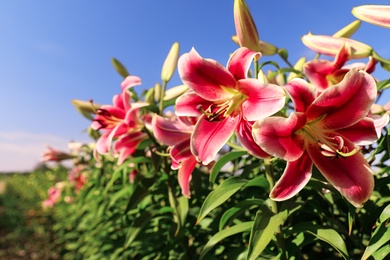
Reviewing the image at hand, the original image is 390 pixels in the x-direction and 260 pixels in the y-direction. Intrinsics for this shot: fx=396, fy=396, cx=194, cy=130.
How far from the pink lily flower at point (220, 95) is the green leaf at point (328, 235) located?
24 cm

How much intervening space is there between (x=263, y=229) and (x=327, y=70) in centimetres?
39

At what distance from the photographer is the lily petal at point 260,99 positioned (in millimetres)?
660

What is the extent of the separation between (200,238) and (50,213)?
17.3 ft

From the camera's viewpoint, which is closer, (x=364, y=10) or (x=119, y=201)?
(x=364, y=10)

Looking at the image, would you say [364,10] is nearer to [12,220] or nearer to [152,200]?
[152,200]

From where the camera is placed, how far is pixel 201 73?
0.74 m

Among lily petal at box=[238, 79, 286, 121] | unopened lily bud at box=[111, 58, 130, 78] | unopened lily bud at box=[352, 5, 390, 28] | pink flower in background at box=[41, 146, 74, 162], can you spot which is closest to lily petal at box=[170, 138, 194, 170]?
lily petal at box=[238, 79, 286, 121]

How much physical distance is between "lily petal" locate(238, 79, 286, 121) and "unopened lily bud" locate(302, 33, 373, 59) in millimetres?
277

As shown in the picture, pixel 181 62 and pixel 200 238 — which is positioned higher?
pixel 181 62

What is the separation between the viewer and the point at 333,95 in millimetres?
647

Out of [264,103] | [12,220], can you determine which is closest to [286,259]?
[264,103]

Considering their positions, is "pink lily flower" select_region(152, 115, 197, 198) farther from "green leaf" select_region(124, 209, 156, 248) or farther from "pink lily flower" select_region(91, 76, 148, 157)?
"green leaf" select_region(124, 209, 156, 248)

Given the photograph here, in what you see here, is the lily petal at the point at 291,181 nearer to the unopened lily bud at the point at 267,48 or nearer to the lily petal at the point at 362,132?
the lily petal at the point at 362,132

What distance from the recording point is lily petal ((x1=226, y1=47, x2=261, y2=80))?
73 centimetres
